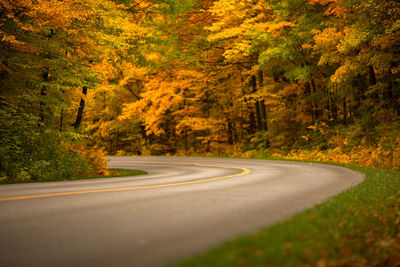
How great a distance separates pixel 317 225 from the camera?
5051 millimetres

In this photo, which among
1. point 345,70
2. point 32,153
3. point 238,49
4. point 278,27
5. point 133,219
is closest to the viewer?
point 133,219

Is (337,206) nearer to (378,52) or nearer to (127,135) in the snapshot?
(378,52)

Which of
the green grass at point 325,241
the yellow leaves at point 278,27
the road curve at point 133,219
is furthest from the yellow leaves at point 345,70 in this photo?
the green grass at point 325,241

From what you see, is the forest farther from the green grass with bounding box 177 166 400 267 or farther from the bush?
the green grass with bounding box 177 166 400 267

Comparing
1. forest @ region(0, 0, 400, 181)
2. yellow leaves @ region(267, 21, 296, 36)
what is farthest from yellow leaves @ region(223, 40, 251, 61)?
yellow leaves @ region(267, 21, 296, 36)

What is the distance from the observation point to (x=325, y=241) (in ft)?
14.4

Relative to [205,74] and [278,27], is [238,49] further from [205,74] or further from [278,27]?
[205,74]

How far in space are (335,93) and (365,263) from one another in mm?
24015

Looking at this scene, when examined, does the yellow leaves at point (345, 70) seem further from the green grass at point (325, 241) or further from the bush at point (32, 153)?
the bush at point (32, 153)

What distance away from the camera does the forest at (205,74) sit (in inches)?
528

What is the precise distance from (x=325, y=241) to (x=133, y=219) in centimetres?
320

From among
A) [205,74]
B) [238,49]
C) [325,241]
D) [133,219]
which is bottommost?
[325,241]

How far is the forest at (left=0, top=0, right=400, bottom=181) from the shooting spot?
1341 centimetres

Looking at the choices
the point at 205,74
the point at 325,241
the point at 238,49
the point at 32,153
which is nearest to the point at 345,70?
the point at 238,49
